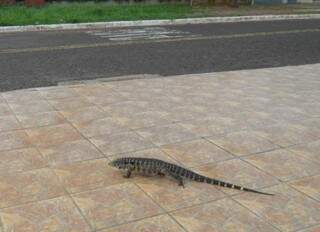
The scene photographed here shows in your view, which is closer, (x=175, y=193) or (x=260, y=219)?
(x=260, y=219)

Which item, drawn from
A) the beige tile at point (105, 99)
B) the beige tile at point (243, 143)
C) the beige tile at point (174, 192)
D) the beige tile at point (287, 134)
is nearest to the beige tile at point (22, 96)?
the beige tile at point (105, 99)

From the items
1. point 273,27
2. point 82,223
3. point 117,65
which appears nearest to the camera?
point 82,223

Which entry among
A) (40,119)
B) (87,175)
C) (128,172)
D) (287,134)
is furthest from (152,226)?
(40,119)

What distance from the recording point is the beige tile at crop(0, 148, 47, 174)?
5457 mm

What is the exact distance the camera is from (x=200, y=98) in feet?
27.0

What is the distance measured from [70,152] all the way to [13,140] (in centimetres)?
83

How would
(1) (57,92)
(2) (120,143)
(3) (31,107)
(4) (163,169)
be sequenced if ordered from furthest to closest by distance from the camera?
(1) (57,92), (3) (31,107), (2) (120,143), (4) (163,169)

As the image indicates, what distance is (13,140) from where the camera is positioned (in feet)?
20.6

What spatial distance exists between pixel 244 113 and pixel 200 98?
980mm

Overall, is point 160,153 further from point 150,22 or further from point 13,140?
point 150,22

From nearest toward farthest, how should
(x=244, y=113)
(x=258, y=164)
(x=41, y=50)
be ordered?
(x=258, y=164), (x=244, y=113), (x=41, y=50)

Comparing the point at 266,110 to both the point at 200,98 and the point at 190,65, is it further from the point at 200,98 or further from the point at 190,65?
the point at 190,65

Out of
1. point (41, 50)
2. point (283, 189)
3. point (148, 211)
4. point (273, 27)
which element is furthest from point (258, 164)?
point (273, 27)

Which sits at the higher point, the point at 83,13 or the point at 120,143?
the point at 120,143
